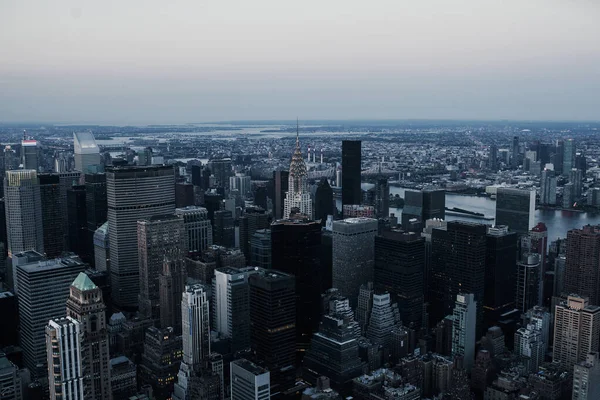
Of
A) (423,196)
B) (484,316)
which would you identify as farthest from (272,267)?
(423,196)

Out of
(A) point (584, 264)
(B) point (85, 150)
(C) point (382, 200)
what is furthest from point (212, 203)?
(A) point (584, 264)

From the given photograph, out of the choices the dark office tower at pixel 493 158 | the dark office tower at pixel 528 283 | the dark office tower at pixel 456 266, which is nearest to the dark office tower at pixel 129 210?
the dark office tower at pixel 456 266

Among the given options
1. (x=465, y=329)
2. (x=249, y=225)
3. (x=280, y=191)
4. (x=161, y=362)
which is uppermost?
(x=280, y=191)

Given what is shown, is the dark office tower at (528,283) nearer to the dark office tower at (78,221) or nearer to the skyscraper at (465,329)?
the skyscraper at (465,329)

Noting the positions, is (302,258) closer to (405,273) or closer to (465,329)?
(405,273)

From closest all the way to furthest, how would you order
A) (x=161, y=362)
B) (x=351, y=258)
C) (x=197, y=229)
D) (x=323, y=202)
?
(x=161, y=362)
(x=351, y=258)
(x=197, y=229)
(x=323, y=202)
